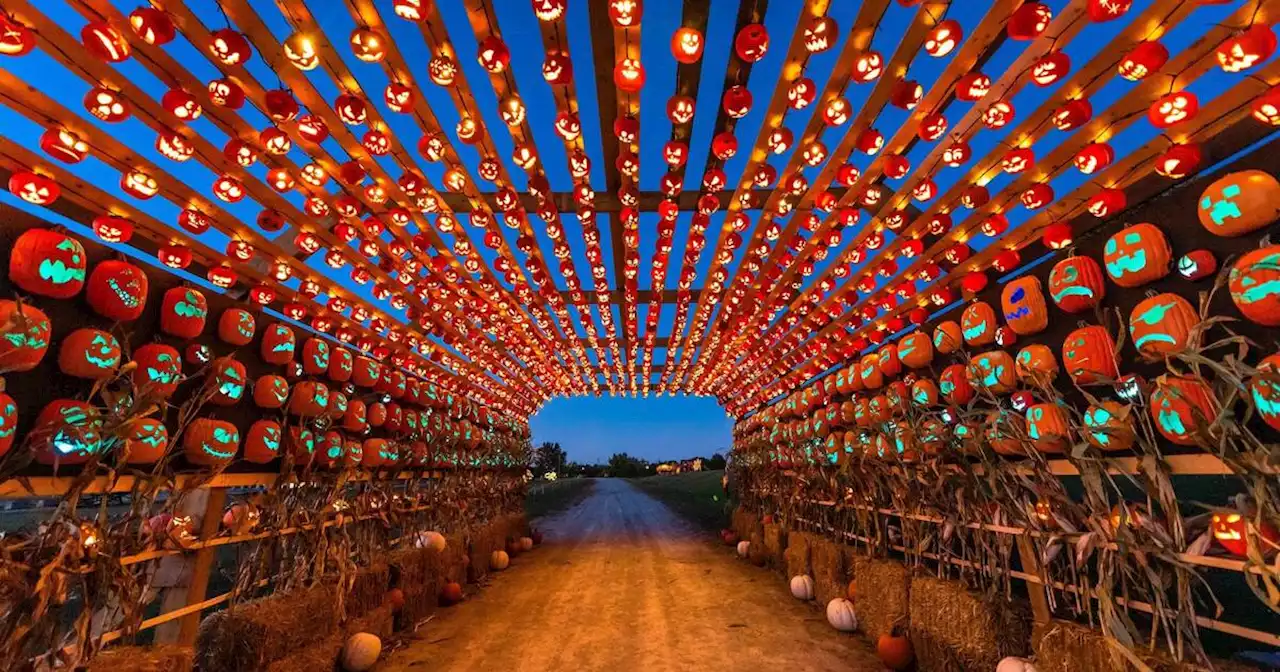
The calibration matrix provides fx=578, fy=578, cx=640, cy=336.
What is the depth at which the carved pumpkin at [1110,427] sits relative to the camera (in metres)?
3.45

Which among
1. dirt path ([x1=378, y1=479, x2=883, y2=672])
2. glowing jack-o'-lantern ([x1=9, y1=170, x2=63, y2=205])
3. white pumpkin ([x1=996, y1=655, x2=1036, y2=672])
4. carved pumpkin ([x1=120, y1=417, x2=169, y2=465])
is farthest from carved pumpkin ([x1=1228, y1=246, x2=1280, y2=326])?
glowing jack-o'-lantern ([x1=9, y1=170, x2=63, y2=205])

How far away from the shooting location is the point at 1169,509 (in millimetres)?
3389

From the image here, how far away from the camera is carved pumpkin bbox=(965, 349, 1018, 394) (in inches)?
216

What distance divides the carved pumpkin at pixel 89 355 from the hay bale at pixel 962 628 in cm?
706

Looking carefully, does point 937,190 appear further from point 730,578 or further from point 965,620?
point 730,578

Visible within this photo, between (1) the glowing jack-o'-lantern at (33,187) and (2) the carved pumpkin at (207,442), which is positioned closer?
(1) the glowing jack-o'-lantern at (33,187)

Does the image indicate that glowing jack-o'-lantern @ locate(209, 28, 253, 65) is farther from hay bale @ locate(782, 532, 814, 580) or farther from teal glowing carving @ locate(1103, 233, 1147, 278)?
hay bale @ locate(782, 532, 814, 580)

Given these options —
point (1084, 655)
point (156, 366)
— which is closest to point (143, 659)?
point (156, 366)

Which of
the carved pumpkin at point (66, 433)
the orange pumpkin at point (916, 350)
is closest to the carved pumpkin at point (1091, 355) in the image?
the orange pumpkin at point (916, 350)

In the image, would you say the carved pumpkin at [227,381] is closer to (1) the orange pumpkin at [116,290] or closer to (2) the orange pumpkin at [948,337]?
(1) the orange pumpkin at [116,290]

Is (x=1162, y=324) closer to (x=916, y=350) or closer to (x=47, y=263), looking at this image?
(x=916, y=350)

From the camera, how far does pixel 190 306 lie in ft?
16.9

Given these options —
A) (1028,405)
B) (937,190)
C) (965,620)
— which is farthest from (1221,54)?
(965,620)

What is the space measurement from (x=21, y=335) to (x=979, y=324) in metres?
7.61
